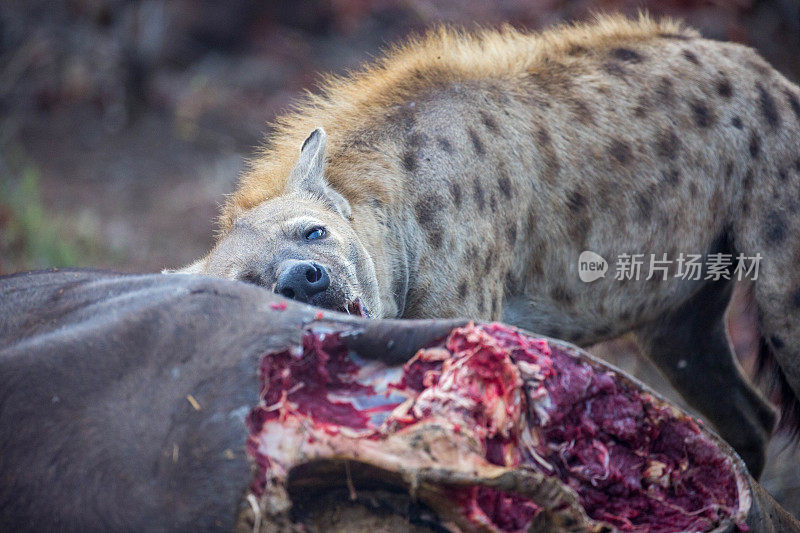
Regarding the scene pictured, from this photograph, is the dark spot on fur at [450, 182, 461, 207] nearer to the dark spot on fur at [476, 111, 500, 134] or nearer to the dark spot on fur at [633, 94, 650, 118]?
the dark spot on fur at [476, 111, 500, 134]

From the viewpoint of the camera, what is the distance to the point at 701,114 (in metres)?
3.72

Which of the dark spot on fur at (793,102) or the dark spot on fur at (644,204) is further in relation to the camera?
the dark spot on fur at (793,102)

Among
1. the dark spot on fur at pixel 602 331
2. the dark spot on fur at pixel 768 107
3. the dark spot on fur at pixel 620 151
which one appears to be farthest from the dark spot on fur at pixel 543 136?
the dark spot on fur at pixel 768 107

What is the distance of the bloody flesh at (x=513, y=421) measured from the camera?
5.45 feet

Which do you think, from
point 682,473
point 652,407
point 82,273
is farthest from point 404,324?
point 82,273

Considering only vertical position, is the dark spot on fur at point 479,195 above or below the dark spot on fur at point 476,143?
below

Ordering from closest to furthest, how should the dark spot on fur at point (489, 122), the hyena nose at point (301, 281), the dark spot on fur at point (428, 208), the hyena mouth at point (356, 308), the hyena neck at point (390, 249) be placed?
the hyena nose at point (301, 281) < the hyena mouth at point (356, 308) < the hyena neck at point (390, 249) < the dark spot on fur at point (428, 208) < the dark spot on fur at point (489, 122)

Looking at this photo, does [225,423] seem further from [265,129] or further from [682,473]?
[265,129]

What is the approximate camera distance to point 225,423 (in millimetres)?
1685

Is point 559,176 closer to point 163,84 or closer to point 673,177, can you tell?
point 673,177

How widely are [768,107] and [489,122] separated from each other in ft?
4.16

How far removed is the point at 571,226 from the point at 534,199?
8.1 inches

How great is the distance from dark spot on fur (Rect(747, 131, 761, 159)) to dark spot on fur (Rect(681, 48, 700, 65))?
1.37 feet

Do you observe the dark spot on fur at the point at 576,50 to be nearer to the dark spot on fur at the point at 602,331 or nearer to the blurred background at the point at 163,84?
the dark spot on fur at the point at 602,331
